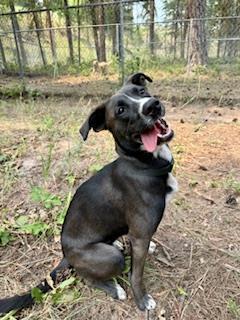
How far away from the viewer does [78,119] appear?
A: 5.49 m

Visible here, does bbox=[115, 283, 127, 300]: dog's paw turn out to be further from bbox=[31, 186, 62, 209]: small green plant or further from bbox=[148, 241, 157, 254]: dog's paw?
bbox=[31, 186, 62, 209]: small green plant

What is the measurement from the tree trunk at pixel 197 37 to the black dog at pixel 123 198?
723 centimetres

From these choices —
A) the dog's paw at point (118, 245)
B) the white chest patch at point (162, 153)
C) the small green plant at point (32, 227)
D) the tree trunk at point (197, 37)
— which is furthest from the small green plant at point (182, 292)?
Result: the tree trunk at point (197, 37)

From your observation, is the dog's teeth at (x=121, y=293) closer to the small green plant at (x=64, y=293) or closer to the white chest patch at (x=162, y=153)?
the small green plant at (x=64, y=293)

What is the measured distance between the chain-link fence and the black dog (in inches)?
310

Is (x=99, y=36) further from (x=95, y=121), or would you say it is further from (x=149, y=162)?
(x=149, y=162)

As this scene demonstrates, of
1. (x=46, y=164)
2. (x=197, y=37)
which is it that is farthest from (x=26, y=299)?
(x=197, y=37)

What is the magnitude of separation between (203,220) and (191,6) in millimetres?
7950

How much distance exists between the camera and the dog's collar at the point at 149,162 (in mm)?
2156

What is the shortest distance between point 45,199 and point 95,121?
1307 mm

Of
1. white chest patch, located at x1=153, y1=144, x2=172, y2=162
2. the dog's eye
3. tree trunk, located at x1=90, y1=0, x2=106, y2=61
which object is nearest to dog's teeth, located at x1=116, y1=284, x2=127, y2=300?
white chest patch, located at x1=153, y1=144, x2=172, y2=162

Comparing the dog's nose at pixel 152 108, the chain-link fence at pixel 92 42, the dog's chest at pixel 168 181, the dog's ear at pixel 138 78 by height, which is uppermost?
the dog's ear at pixel 138 78

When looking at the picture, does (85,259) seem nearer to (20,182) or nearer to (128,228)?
(128,228)

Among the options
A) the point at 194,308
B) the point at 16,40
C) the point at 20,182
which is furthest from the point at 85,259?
the point at 16,40
